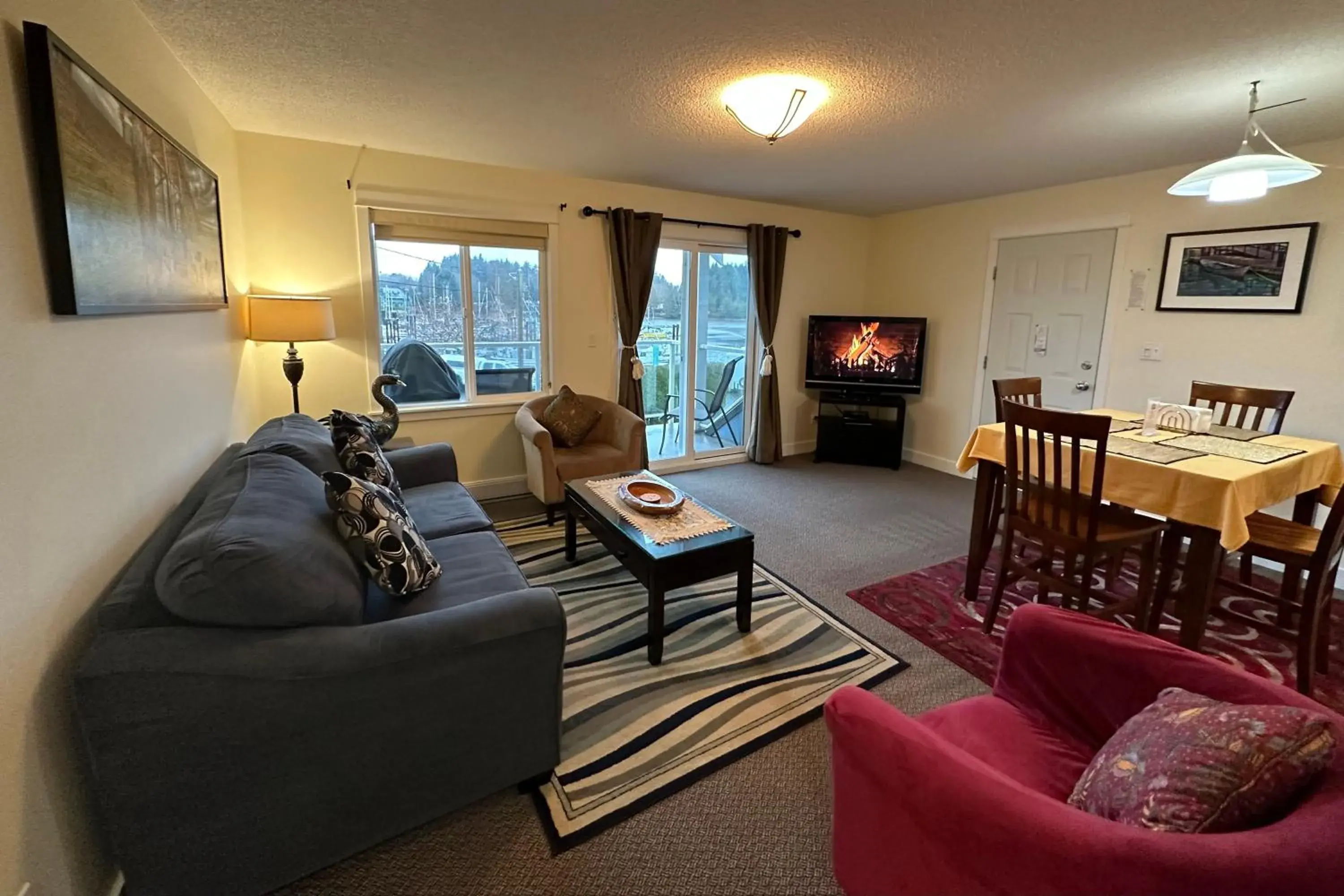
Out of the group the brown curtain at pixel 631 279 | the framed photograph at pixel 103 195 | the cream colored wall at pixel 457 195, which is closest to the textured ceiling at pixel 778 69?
the cream colored wall at pixel 457 195

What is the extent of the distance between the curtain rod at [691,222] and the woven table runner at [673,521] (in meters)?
2.38

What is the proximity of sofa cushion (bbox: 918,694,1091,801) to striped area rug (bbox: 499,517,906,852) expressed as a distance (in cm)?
71

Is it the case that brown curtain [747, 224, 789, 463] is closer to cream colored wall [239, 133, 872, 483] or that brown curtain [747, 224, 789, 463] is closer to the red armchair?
cream colored wall [239, 133, 872, 483]

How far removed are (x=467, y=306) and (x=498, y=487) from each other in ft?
4.32

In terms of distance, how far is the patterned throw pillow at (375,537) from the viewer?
1.70 meters

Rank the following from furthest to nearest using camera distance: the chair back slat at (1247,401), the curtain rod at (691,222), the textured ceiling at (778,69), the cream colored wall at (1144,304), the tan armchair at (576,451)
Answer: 1. the curtain rod at (691,222)
2. the tan armchair at (576,451)
3. the cream colored wall at (1144,304)
4. the chair back slat at (1247,401)
5. the textured ceiling at (778,69)

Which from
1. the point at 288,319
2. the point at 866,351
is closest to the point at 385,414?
the point at 288,319

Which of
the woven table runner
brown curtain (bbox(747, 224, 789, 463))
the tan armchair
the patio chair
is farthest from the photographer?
the patio chair

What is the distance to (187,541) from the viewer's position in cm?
127

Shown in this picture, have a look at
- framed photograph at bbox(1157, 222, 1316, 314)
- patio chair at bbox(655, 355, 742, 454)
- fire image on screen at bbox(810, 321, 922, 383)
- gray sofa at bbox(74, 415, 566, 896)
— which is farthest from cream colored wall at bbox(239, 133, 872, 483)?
framed photograph at bbox(1157, 222, 1316, 314)

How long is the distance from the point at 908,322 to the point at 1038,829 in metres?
4.93

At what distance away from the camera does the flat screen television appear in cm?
520

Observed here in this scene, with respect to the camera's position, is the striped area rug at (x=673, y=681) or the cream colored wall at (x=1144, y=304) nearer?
the striped area rug at (x=673, y=681)

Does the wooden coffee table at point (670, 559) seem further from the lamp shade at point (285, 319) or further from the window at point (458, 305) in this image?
the window at point (458, 305)
